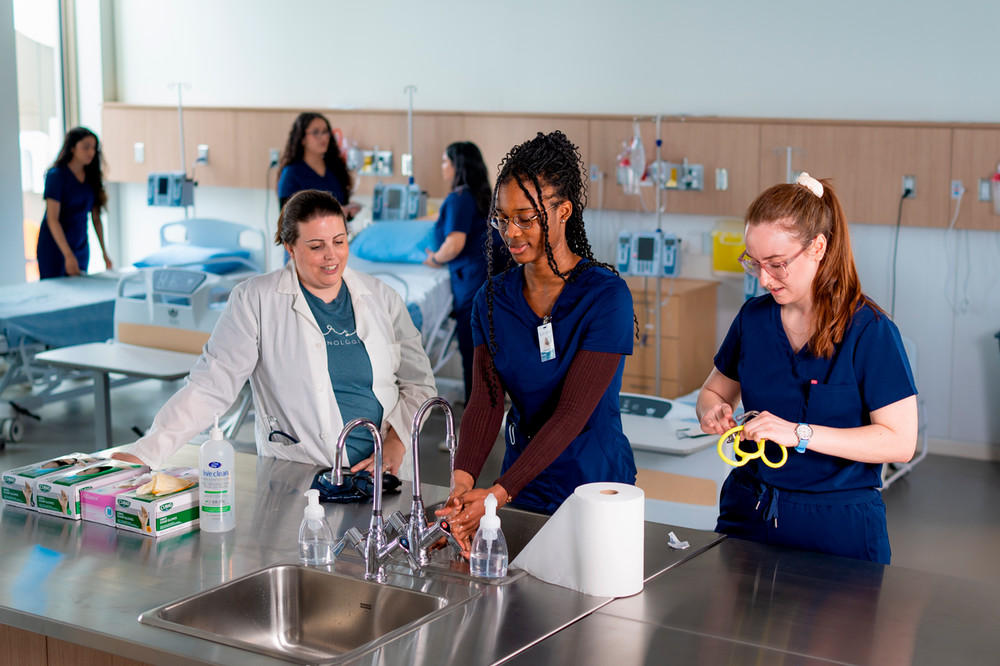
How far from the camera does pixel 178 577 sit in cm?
204

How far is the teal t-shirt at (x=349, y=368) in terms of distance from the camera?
2.86 metres

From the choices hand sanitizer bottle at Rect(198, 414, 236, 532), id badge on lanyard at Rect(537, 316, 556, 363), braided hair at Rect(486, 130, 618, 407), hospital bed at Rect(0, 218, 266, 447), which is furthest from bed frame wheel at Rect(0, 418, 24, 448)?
id badge on lanyard at Rect(537, 316, 556, 363)

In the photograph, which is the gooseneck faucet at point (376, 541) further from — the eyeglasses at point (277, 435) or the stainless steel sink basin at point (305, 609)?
the eyeglasses at point (277, 435)

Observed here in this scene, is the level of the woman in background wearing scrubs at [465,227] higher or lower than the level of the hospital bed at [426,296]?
higher

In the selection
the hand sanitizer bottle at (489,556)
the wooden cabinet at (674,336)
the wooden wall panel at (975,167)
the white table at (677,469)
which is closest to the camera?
the hand sanitizer bottle at (489,556)

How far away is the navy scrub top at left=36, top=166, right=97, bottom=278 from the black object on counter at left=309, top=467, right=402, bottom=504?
485cm

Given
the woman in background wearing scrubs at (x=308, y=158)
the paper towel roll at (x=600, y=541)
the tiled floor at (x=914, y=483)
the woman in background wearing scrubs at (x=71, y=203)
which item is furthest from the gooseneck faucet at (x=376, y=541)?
the woman in background wearing scrubs at (x=71, y=203)

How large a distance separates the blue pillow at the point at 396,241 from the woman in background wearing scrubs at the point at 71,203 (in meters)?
1.76

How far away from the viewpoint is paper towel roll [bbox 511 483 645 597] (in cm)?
190

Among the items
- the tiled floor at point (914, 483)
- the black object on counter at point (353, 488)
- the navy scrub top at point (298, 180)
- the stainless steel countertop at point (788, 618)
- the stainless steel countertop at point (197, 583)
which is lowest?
the tiled floor at point (914, 483)

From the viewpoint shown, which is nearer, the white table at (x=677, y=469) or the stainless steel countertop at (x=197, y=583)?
the stainless steel countertop at (x=197, y=583)

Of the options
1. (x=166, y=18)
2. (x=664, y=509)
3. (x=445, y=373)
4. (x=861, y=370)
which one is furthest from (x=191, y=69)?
(x=861, y=370)

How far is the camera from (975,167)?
210 inches

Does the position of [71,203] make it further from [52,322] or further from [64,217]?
[52,322]
